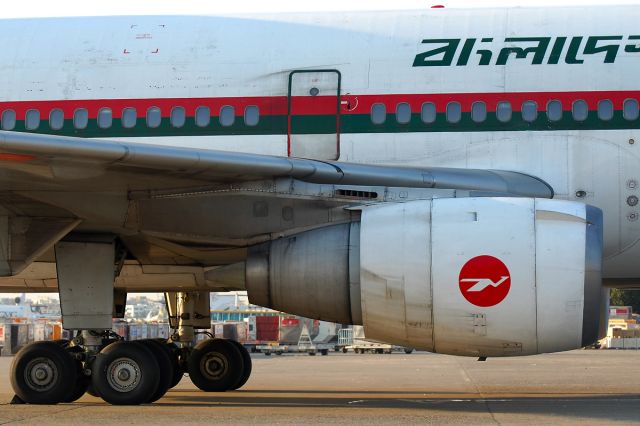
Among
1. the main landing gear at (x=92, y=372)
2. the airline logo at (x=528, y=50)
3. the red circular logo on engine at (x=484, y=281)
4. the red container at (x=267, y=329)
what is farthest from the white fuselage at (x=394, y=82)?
the red container at (x=267, y=329)

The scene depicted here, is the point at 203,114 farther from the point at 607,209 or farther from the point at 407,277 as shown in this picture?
the point at 607,209

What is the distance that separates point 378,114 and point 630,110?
3078mm

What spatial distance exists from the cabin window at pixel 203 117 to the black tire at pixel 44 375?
11.0 ft

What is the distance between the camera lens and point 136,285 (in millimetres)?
15570

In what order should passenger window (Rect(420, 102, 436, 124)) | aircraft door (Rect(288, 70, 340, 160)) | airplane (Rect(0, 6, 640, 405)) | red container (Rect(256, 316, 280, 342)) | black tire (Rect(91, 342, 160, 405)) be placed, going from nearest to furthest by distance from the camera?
airplane (Rect(0, 6, 640, 405))
black tire (Rect(91, 342, 160, 405))
passenger window (Rect(420, 102, 436, 124))
aircraft door (Rect(288, 70, 340, 160))
red container (Rect(256, 316, 280, 342))

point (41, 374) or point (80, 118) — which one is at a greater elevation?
point (80, 118)

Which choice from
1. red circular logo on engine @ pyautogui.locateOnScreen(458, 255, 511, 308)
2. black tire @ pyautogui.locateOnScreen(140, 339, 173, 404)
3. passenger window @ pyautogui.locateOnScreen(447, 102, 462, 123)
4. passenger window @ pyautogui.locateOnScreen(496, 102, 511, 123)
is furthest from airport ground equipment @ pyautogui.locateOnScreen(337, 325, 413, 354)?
red circular logo on engine @ pyautogui.locateOnScreen(458, 255, 511, 308)

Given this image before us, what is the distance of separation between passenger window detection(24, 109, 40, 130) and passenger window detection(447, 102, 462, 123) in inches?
211

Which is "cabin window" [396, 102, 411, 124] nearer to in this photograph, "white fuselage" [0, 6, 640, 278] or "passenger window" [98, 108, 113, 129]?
"white fuselage" [0, 6, 640, 278]

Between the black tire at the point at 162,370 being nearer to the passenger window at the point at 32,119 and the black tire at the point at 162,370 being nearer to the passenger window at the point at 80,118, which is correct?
the passenger window at the point at 80,118

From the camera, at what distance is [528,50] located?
44.3ft

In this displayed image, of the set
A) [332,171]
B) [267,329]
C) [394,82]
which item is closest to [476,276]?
[332,171]

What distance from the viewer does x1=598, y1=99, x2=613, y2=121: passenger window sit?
13227 millimetres

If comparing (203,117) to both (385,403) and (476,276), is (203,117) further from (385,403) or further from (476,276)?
(476,276)
